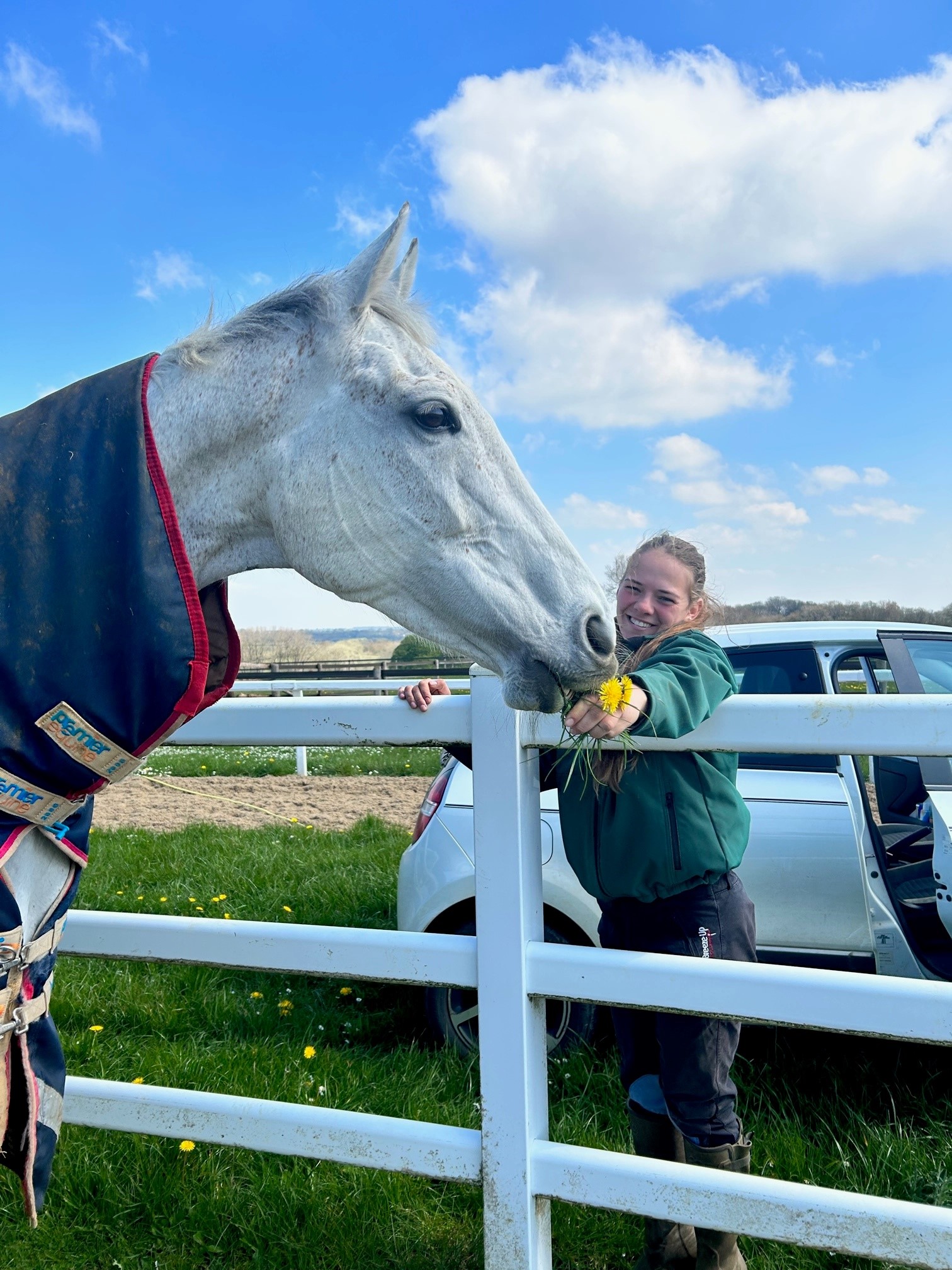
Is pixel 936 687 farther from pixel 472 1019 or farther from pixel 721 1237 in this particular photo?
pixel 721 1237

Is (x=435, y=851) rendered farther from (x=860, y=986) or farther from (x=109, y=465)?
(x=109, y=465)

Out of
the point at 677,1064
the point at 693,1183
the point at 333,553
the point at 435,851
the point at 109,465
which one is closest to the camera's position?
the point at 109,465

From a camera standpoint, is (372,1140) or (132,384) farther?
(372,1140)

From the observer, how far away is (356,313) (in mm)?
1672

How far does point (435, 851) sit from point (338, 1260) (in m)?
1.44

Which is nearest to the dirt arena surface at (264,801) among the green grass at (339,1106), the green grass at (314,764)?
the green grass at (314,764)

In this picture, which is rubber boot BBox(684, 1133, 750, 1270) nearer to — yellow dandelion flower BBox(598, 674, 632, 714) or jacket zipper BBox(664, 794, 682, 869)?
jacket zipper BBox(664, 794, 682, 869)

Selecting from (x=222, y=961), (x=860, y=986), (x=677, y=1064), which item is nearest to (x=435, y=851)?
(x=222, y=961)

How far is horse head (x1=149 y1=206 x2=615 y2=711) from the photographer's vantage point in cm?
159

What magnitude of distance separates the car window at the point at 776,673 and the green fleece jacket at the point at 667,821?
1.52 meters

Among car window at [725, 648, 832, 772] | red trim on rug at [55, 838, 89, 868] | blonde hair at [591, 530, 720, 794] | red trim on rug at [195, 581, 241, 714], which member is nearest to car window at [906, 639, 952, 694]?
car window at [725, 648, 832, 772]

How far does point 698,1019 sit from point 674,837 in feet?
1.42

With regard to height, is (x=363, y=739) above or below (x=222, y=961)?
above

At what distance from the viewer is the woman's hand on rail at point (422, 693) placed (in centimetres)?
194
